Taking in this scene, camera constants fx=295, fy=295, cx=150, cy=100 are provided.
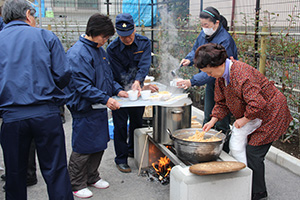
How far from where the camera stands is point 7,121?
2.49 m

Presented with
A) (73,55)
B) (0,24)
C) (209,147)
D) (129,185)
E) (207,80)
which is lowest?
(129,185)

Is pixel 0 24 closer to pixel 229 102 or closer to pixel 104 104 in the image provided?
pixel 104 104

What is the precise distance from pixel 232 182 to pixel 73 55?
6.96ft

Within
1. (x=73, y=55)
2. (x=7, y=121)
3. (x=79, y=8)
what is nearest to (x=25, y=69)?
(x=7, y=121)

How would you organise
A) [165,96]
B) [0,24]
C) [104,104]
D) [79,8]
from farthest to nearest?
[79,8] → [0,24] → [165,96] → [104,104]

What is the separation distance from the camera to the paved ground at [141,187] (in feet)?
11.5

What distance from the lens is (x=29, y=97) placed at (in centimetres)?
246

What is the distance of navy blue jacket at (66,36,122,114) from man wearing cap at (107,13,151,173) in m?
0.70

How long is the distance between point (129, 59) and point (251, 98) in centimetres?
209

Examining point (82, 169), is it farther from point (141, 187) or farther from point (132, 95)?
point (132, 95)

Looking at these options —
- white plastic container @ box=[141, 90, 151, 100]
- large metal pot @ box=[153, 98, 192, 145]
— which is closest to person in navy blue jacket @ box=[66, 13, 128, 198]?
white plastic container @ box=[141, 90, 151, 100]

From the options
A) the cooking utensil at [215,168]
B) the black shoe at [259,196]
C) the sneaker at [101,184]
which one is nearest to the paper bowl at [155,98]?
the cooking utensil at [215,168]

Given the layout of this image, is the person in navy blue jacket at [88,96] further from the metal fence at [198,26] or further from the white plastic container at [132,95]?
the metal fence at [198,26]

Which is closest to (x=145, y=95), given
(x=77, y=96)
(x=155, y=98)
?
(x=155, y=98)
